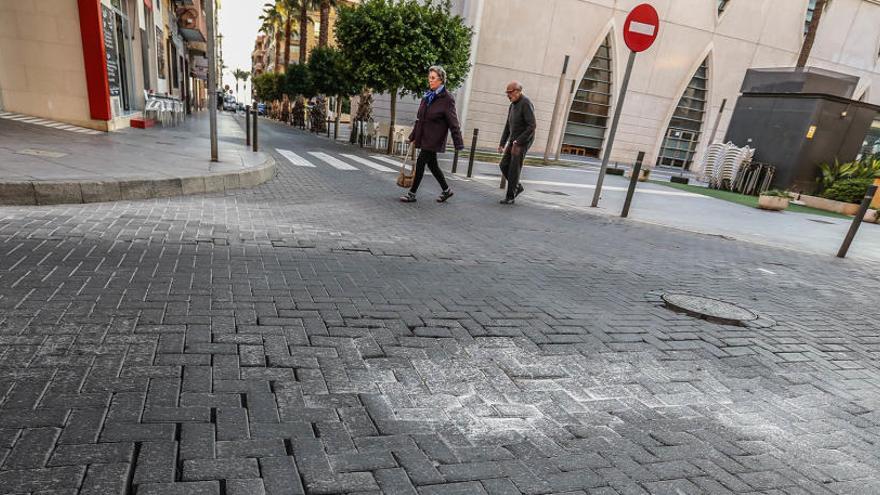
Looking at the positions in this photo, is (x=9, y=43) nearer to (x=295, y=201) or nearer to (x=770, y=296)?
(x=295, y=201)

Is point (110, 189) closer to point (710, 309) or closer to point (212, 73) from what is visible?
point (212, 73)

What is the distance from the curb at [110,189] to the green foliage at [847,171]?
16328mm

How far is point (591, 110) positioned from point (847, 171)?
15.7m

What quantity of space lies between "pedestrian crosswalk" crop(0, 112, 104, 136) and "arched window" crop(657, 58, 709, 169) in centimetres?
2942

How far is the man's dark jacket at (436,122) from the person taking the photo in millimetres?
7520

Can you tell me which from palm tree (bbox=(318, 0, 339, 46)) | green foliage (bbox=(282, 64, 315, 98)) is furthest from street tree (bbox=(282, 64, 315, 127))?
palm tree (bbox=(318, 0, 339, 46))

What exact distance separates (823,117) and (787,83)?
Result: 2396mm

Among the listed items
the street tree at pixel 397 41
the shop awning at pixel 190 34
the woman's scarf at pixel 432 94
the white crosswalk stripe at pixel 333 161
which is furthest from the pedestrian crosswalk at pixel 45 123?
the shop awning at pixel 190 34

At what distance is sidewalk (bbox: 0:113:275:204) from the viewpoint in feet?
17.1

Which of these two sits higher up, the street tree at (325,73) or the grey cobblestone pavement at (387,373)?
the street tree at (325,73)

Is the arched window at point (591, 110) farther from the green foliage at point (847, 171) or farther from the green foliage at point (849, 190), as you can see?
the green foliage at point (849, 190)

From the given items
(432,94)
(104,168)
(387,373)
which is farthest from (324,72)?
(387,373)

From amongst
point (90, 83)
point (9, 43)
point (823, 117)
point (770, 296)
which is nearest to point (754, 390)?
point (770, 296)

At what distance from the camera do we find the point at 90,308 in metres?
2.81
